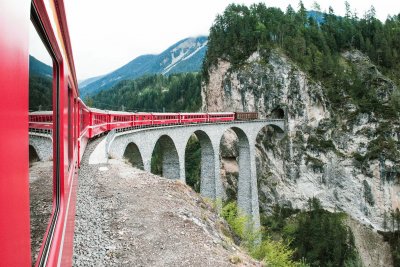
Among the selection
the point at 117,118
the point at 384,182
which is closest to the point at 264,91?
the point at 384,182

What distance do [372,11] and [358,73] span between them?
27.6 m

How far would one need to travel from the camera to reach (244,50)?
48.8 metres

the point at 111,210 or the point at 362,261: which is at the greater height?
the point at 111,210

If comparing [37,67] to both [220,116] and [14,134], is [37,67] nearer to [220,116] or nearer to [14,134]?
[14,134]

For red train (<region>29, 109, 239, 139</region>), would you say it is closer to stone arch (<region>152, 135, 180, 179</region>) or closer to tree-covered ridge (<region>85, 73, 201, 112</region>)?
stone arch (<region>152, 135, 180, 179</region>)

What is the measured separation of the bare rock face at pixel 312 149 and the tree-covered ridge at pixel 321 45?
1.62 meters

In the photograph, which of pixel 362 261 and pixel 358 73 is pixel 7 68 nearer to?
pixel 362 261

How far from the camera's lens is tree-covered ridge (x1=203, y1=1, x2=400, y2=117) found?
44.0 m

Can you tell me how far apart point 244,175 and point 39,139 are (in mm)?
33644

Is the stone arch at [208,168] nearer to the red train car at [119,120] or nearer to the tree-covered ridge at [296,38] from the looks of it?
the red train car at [119,120]

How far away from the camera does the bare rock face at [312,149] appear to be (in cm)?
4034

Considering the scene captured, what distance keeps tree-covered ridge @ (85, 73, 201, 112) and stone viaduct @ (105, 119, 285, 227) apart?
34028 millimetres

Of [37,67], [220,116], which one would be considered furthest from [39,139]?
[220,116]

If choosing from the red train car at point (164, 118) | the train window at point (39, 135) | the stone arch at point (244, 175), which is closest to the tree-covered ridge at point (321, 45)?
the stone arch at point (244, 175)
